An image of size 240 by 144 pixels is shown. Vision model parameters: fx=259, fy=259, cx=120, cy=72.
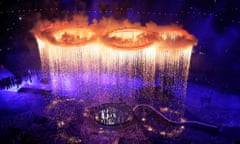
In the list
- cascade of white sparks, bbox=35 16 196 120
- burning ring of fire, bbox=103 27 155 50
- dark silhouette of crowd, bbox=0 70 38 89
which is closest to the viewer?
burning ring of fire, bbox=103 27 155 50

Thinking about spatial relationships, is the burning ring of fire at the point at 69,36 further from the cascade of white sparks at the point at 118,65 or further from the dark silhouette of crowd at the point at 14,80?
the dark silhouette of crowd at the point at 14,80

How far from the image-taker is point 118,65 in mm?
16422

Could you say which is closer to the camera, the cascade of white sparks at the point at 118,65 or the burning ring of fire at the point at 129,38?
the burning ring of fire at the point at 129,38

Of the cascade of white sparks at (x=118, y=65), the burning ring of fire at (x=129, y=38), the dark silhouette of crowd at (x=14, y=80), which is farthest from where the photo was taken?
the dark silhouette of crowd at (x=14, y=80)

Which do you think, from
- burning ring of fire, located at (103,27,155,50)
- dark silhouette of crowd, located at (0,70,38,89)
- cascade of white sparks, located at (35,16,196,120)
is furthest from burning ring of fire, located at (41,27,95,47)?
dark silhouette of crowd, located at (0,70,38,89)

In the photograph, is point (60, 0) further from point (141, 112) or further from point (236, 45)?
point (236, 45)

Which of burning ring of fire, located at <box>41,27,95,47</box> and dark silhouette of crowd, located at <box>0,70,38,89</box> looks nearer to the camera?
burning ring of fire, located at <box>41,27,95,47</box>

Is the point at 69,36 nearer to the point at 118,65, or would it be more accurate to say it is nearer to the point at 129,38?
the point at 118,65

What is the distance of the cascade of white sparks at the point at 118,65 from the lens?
595 inches

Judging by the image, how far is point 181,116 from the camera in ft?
60.5

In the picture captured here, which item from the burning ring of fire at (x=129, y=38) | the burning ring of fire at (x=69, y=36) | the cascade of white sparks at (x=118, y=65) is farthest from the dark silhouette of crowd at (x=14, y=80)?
the burning ring of fire at (x=129, y=38)

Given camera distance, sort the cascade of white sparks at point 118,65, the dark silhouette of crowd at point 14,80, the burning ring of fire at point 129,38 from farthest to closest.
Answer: the dark silhouette of crowd at point 14,80 → the cascade of white sparks at point 118,65 → the burning ring of fire at point 129,38

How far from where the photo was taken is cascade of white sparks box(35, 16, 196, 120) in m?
15.1

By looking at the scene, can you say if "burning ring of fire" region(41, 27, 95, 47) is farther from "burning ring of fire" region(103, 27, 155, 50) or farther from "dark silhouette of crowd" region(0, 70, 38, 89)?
"dark silhouette of crowd" region(0, 70, 38, 89)
